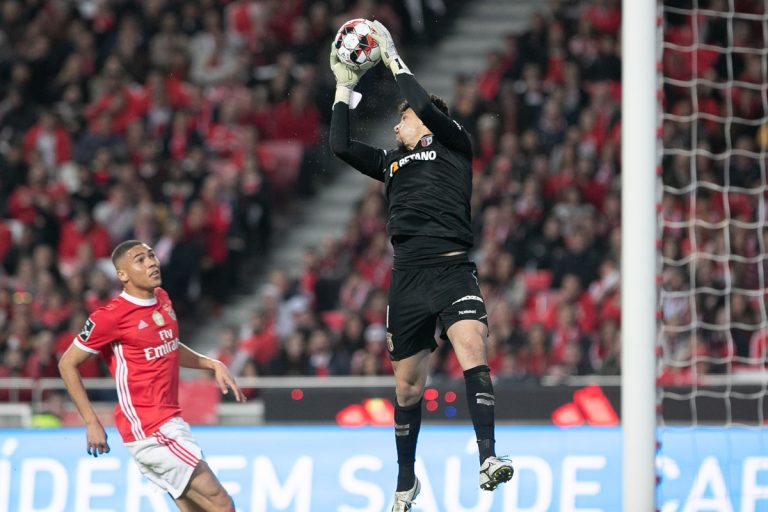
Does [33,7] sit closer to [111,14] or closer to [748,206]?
[111,14]

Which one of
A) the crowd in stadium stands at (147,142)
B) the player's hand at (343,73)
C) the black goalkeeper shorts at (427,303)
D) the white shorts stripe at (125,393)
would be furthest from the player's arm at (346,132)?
the crowd in stadium stands at (147,142)

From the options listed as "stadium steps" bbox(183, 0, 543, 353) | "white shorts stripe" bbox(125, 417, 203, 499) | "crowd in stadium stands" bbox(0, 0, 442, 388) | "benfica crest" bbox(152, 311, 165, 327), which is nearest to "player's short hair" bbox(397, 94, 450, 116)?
"benfica crest" bbox(152, 311, 165, 327)

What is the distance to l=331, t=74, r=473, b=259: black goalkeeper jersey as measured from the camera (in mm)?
7234

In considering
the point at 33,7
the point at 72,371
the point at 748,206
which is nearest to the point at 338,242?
the point at 748,206

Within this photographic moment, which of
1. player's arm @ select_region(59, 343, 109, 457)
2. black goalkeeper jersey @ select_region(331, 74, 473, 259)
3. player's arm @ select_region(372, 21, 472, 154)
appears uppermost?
player's arm @ select_region(372, 21, 472, 154)

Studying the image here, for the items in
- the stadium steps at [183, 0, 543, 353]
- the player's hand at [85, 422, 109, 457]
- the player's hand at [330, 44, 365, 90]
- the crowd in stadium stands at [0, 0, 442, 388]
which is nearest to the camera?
the player's hand at [85, 422, 109, 457]

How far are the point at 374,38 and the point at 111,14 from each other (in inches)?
420

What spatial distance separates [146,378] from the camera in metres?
7.48

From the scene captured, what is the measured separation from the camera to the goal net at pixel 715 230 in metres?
10.3

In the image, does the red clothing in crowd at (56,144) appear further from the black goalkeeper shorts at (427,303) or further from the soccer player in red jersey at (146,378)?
the black goalkeeper shorts at (427,303)

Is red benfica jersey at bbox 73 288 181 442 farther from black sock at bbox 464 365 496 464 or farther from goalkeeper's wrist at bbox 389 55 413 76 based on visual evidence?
goalkeeper's wrist at bbox 389 55 413 76

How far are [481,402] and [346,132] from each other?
1.65m

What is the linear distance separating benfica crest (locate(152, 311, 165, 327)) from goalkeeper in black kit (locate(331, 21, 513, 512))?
1.27 meters

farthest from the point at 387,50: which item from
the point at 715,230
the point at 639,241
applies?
the point at 715,230
